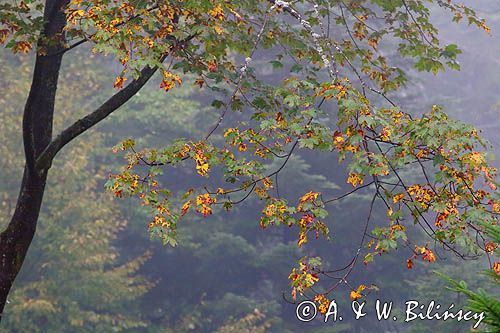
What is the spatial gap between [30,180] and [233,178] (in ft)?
7.02

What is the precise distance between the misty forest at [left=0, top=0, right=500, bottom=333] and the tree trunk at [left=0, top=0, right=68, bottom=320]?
0.02 m

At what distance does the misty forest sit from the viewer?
16.8 feet

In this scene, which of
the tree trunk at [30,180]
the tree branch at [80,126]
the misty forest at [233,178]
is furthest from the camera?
the tree branch at [80,126]

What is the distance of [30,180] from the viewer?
6098 millimetres

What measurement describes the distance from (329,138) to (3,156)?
14733 millimetres

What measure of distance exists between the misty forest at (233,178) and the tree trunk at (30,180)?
0.02 metres

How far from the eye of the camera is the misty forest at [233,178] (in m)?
5.12

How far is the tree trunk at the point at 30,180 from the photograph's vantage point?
5.96 meters

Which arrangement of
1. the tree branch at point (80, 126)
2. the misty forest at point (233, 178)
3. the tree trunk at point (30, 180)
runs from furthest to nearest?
1. the tree branch at point (80, 126)
2. the tree trunk at point (30, 180)
3. the misty forest at point (233, 178)

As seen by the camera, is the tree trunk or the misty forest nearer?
the misty forest

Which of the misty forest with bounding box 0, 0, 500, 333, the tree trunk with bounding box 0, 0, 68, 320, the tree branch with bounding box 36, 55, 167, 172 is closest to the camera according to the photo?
the misty forest with bounding box 0, 0, 500, 333

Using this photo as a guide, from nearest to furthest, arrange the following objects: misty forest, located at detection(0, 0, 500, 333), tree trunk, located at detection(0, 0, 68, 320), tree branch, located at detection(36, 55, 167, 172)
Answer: misty forest, located at detection(0, 0, 500, 333), tree trunk, located at detection(0, 0, 68, 320), tree branch, located at detection(36, 55, 167, 172)

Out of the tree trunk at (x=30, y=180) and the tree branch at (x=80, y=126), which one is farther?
the tree branch at (x=80, y=126)

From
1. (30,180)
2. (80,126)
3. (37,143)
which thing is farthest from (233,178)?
(37,143)
